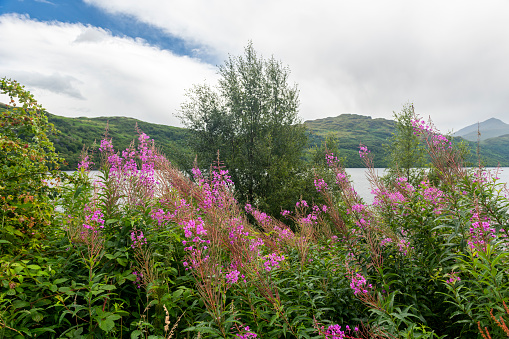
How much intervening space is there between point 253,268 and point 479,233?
8.99 ft

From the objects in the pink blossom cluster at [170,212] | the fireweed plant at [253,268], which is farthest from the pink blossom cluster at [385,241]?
the pink blossom cluster at [170,212]

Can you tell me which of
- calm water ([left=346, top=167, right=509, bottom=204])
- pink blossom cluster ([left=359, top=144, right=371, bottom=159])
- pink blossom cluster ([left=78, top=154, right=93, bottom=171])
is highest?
pink blossom cluster ([left=359, top=144, right=371, bottom=159])

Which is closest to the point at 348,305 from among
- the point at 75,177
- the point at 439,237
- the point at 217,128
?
the point at 439,237

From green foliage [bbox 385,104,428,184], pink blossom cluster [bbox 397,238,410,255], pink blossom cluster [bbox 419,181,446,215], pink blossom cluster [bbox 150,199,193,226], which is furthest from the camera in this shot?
green foliage [bbox 385,104,428,184]

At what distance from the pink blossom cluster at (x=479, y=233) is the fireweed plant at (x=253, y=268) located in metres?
0.02

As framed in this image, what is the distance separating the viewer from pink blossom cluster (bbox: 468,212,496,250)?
305 cm

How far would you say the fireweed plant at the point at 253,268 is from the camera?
2977 mm

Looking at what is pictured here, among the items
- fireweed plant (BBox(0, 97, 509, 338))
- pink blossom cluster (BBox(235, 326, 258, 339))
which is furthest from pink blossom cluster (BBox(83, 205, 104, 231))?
pink blossom cluster (BBox(235, 326, 258, 339))

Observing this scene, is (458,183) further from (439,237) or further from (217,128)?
(217,128)

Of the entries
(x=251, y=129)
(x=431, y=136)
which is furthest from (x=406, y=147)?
(x=431, y=136)

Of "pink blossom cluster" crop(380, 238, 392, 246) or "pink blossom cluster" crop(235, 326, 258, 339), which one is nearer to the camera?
"pink blossom cluster" crop(235, 326, 258, 339)

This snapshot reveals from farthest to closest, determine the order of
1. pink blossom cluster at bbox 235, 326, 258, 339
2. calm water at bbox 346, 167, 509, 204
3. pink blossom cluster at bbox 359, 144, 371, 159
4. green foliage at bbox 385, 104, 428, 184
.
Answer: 1. green foliage at bbox 385, 104, 428, 184
2. calm water at bbox 346, 167, 509, 204
3. pink blossom cluster at bbox 359, 144, 371, 159
4. pink blossom cluster at bbox 235, 326, 258, 339

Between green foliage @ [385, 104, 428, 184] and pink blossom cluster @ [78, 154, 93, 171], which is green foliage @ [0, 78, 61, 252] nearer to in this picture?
pink blossom cluster @ [78, 154, 93, 171]

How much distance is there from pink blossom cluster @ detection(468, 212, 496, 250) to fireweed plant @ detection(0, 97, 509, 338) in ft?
0.06
